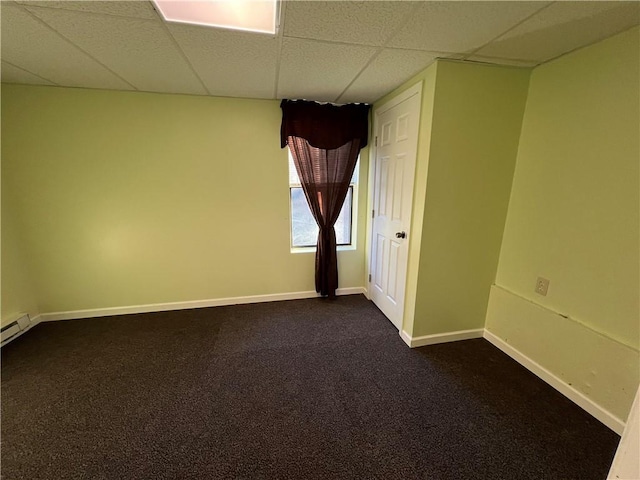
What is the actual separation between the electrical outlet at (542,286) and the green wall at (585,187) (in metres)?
0.03

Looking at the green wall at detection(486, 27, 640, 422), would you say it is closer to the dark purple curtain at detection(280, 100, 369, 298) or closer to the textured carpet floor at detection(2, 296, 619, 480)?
the textured carpet floor at detection(2, 296, 619, 480)

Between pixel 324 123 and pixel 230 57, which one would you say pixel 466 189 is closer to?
pixel 324 123

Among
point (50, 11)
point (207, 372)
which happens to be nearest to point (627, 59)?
point (50, 11)

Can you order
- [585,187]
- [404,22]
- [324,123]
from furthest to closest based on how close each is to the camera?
1. [324,123]
2. [585,187]
3. [404,22]

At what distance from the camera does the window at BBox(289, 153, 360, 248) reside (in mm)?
2811

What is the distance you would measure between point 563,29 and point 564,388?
2128mm

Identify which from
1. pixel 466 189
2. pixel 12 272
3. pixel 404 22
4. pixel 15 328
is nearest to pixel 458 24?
pixel 404 22

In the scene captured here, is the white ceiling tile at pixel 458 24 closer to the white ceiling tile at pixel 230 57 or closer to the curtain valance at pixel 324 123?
the white ceiling tile at pixel 230 57

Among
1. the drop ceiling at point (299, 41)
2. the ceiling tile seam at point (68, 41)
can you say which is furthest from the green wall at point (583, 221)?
the ceiling tile seam at point (68, 41)

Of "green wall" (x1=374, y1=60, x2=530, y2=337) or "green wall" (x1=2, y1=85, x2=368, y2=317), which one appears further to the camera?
"green wall" (x1=2, y1=85, x2=368, y2=317)

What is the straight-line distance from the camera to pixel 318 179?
8.79ft

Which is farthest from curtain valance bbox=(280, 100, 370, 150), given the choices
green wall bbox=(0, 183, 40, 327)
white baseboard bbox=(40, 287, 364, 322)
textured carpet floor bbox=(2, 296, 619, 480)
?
green wall bbox=(0, 183, 40, 327)

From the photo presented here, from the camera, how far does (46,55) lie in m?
1.62

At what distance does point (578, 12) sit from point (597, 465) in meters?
2.18
